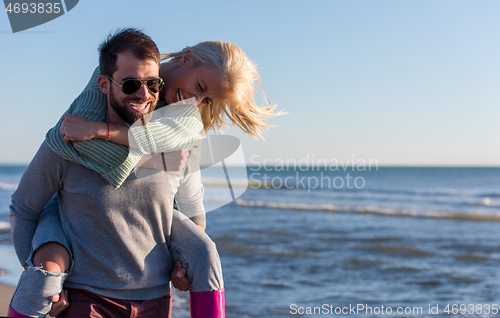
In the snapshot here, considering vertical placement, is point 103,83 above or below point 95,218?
above

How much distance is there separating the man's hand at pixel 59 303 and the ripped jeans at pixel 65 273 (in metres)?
0.02

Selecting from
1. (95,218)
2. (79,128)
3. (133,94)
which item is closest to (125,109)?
(133,94)

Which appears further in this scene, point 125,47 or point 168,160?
point 168,160

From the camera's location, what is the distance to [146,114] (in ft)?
5.66

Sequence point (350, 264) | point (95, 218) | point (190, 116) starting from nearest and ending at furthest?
point (95, 218)
point (190, 116)
point (350, 264)

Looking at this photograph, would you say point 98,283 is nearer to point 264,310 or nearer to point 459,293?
point 264,310

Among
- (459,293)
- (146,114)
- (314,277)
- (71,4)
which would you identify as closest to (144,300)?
(146,114)

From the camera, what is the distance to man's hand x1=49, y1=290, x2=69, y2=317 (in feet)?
5.05

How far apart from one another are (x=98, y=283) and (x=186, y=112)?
81 cm

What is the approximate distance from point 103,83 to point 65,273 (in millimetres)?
752

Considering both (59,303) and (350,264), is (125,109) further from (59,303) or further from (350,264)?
(350,264)

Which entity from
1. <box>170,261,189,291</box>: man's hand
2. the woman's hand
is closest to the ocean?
<box>170,261,189,291</box>: man's hand

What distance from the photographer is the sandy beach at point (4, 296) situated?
4.12m

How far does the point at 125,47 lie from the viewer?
1.60 m
